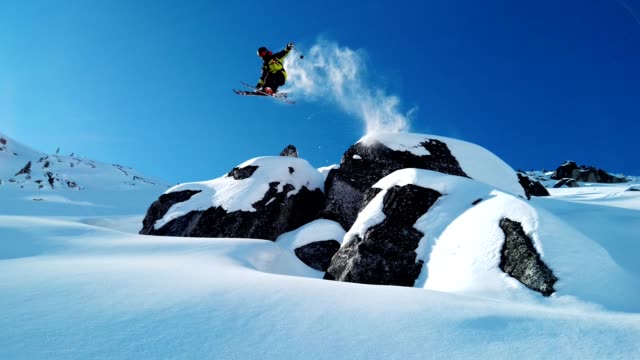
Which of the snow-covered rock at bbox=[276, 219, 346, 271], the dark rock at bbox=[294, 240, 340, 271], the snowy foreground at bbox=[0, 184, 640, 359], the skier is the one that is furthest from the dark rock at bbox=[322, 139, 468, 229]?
the snowy foreground at bbox=[0, 184, 640, 359]

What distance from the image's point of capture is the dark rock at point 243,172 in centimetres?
1928

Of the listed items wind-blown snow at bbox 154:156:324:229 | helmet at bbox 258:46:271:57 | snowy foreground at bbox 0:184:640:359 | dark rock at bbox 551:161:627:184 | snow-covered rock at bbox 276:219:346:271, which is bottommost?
snowy foreground at bbox 0:184:640:359

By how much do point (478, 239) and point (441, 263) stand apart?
0.98 metres

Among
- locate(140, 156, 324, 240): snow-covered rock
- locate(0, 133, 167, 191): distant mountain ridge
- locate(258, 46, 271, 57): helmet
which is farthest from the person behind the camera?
locate(0, 133, 167, 191): distant mountain ridge

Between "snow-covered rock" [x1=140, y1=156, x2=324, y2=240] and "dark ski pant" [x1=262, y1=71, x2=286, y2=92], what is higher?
"dark ski pant" [x1=262, y1=71, x2=286, y2=92]

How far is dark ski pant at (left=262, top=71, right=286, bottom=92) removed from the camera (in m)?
15.0

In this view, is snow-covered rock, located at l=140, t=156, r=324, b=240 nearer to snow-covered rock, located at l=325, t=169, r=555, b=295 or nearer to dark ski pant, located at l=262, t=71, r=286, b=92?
dark ski pant, located at l=262, t=71, r=286, b=92

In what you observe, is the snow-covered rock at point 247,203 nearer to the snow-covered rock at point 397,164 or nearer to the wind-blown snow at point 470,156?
the snow-covered rock at point 397,164

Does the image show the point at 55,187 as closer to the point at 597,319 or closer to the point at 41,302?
the point at 41,302

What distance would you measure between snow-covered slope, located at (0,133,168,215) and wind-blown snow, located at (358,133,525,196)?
22.8 m

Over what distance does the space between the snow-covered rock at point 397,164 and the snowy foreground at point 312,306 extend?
7.79 metres

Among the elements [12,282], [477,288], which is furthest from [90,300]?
[477,288]

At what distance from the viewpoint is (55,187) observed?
130 feet

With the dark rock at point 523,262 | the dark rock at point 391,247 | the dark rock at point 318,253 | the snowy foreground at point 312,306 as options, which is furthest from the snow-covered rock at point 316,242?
the dark rock at point 523,262
